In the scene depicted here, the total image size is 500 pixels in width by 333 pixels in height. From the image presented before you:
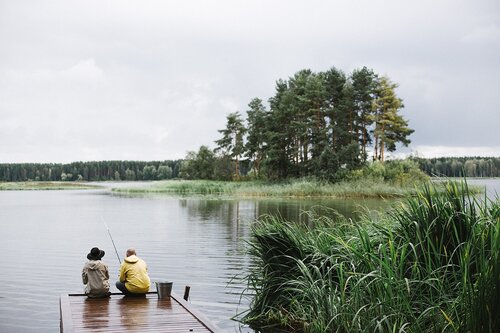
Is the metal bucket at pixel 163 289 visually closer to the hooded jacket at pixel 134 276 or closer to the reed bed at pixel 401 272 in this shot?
the hooded jacket at pixel 134 276

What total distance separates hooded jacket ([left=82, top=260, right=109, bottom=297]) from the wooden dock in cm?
11

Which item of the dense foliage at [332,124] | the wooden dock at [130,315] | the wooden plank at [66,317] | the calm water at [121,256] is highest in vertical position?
the dense foliage at [332,124]

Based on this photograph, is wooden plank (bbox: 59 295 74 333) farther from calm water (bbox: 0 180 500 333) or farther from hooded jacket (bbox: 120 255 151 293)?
hooded jacket (bbox: 120 255 151 293)

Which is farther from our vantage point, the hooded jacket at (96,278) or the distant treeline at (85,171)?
the distant treeline at (85,171)

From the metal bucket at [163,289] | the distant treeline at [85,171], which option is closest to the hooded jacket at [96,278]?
the metal bucket at [163,289]

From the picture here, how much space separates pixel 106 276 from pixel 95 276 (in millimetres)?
178

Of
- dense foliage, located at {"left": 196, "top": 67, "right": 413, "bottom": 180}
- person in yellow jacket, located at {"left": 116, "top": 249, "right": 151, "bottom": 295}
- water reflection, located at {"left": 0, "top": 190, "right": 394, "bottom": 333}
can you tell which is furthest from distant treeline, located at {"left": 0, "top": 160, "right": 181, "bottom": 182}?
person in yellow jacket, located at {"left": 116, "top": 249, "right": 151, "bottom": 295}

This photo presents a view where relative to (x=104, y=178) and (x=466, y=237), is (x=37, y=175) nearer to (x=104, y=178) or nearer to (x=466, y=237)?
(x=104, y=178)

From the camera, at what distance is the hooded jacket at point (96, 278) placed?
9.30m

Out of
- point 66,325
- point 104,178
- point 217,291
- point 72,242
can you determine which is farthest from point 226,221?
point 104,178

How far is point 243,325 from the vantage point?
9.26 m

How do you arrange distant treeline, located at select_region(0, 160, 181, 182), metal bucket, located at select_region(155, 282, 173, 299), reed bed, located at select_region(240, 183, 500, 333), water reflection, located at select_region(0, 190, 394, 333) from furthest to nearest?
distant treeline, located at select_region(0, 160, 181, 182), water reflection, located at select_region(0, 190, 394, 333), metal bucket, located at select_region(155, 282, 173, 299), reed bed, located at select_region(240, 183, 500, 333)

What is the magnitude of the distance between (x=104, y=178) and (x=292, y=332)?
13682 centimetres

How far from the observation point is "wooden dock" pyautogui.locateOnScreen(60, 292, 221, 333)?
293 inches
